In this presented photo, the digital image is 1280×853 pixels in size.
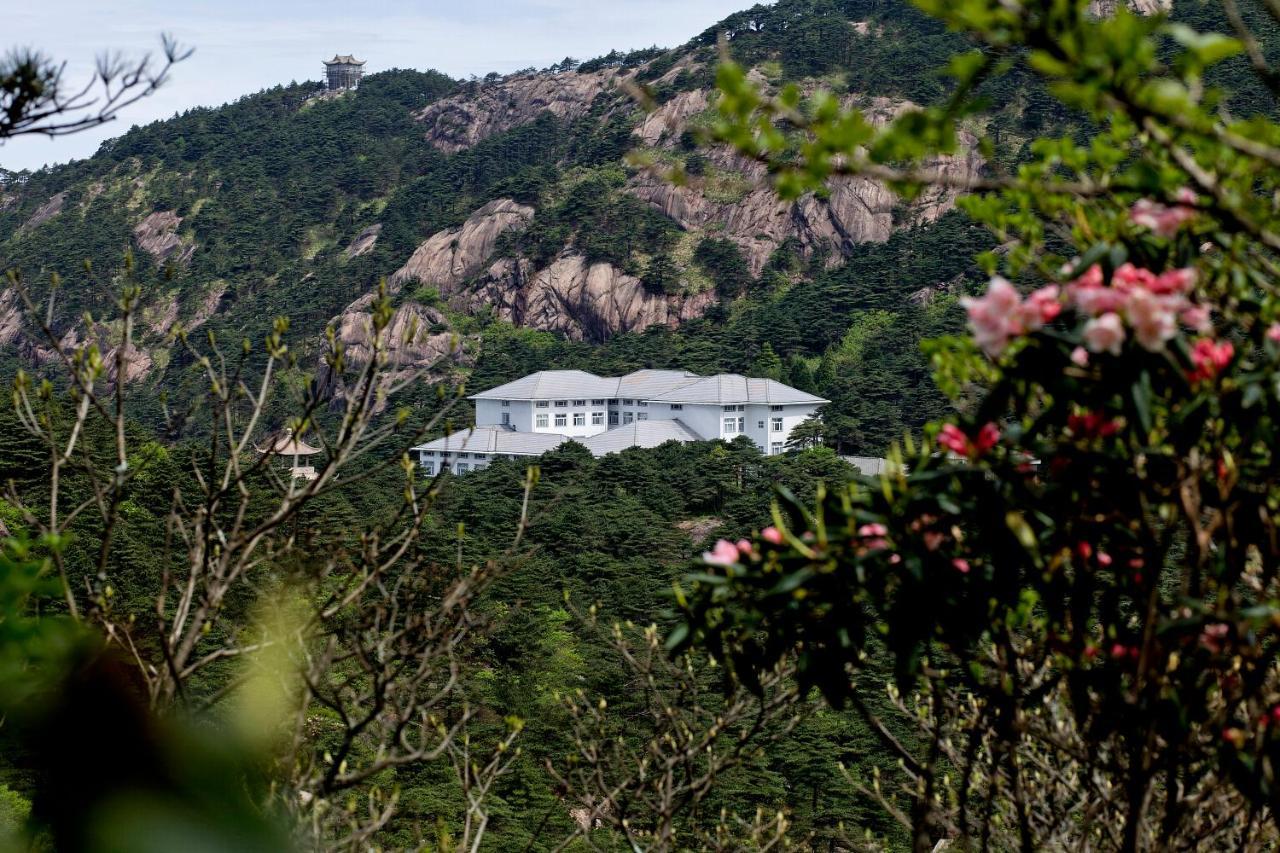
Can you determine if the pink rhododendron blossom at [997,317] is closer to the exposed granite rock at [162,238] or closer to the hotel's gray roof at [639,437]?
the hotel's gray roof at [639,437]

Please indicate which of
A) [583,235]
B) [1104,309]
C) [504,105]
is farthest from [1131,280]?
[504,105]

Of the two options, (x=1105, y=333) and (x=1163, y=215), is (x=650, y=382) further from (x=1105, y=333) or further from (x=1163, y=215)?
(x=1105, y=333)

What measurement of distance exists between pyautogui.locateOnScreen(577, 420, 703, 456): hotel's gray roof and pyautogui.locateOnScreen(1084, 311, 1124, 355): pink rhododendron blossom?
47.2 meters

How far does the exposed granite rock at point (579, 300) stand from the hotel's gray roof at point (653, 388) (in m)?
11.4

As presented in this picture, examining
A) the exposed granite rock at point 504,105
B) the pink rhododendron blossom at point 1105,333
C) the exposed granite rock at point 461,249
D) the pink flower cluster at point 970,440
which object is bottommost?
the pink flower cluster at point 970,440

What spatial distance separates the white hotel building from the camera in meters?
54.1

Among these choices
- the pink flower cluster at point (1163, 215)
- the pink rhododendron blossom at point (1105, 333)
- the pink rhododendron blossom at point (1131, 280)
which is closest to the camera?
the pink rhododendron blossom at point (1105, 333)

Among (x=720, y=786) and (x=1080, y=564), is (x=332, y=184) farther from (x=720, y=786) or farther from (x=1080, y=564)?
(x=1080, y=564)

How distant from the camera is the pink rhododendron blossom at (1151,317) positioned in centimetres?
288

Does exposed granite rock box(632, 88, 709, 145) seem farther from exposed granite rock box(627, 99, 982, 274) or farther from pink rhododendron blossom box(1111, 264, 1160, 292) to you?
pink rhododendron blossom box(1111, 264, 1160, 292)

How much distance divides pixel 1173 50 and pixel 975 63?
248ft

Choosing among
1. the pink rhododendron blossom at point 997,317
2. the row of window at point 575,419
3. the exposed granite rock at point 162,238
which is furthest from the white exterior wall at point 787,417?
the exposed granite rock at point 162,238

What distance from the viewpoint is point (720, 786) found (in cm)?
2033

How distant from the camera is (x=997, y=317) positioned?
3090 mm
